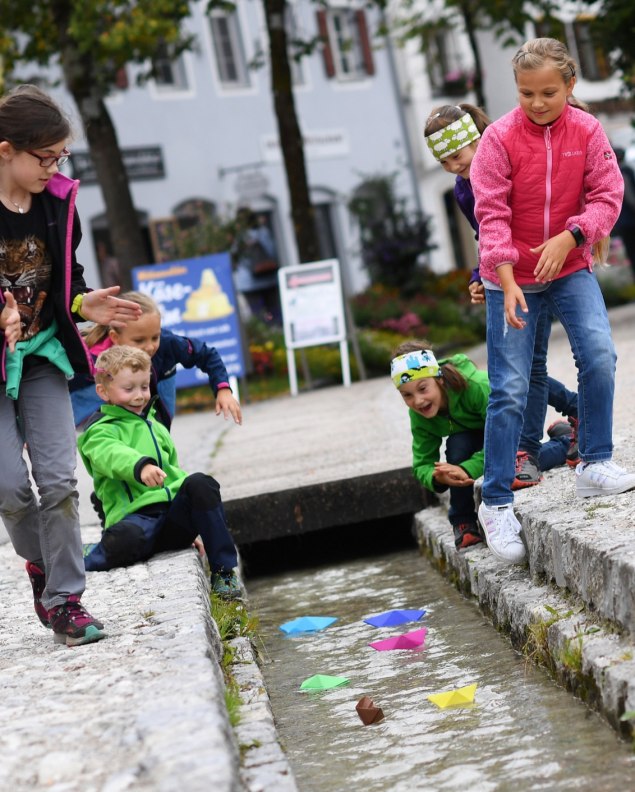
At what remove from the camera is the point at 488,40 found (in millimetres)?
36594

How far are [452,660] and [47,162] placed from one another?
2.05 m

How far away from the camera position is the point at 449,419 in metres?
6.14

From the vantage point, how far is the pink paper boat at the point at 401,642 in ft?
17.3

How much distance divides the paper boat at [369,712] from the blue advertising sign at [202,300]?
1339 cm

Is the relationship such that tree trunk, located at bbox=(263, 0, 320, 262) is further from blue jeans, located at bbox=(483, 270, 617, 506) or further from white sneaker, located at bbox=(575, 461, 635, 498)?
white sneaker, located at bbox=(575, 461, 635, 498)

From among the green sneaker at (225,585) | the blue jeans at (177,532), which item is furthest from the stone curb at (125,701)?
the green sneaker at (225,585)

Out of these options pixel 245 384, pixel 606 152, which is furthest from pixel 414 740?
pixel 245 384

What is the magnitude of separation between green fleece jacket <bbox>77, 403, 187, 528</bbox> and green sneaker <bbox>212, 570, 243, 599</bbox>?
37 cm

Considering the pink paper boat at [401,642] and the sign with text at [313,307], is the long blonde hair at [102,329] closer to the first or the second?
the pink paper boat at [401,642]

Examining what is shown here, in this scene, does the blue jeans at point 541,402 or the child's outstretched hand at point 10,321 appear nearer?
the child's outstretched hand at point 10,321

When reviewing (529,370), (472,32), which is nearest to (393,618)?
(529,370)

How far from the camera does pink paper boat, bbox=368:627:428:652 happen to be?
5.28 m

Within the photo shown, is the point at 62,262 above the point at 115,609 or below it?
above

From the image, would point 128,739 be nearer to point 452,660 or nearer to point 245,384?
point 452,660
